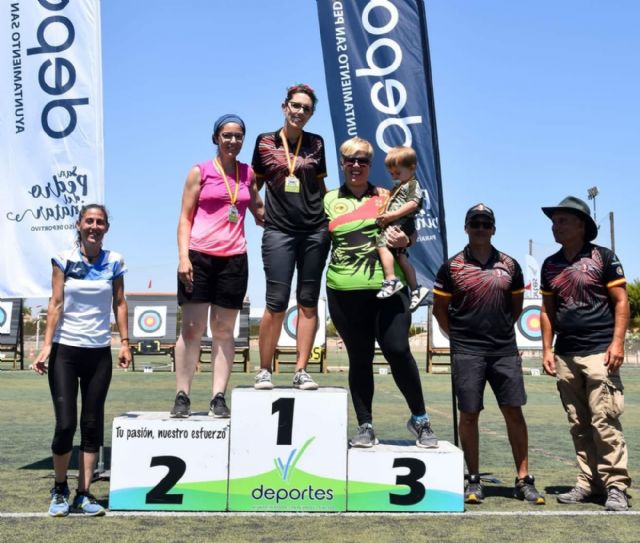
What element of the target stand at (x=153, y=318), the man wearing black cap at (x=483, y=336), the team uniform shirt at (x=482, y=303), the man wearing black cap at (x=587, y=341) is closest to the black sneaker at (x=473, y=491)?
the man wearing black cap at (x=483, y=336)

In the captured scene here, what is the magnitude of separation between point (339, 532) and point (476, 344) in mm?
1531

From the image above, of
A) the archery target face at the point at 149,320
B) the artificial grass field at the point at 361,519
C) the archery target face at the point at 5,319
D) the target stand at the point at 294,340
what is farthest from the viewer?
the archery target face at the point at 149,320

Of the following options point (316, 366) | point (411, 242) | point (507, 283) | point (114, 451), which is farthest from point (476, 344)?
point (316, 366)

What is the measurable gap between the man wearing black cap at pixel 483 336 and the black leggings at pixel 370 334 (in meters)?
0.37

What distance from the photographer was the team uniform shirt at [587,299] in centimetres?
503

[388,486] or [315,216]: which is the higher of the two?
[315,216]

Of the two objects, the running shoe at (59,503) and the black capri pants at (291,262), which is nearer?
the running shoe at (59,503)

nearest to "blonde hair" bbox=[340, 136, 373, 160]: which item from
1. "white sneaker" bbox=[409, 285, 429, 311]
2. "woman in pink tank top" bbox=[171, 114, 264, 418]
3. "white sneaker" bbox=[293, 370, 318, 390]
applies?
"woman in pink tank top" bbox=[171, 114, 264, 418]

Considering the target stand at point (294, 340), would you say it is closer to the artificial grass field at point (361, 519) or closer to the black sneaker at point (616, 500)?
the artificial grass field at point (361, 519)

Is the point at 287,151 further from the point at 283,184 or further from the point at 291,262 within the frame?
the point at 291,262

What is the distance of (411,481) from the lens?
15.5 ft

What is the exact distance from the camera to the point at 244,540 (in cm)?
396

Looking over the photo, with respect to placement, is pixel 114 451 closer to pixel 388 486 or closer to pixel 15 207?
pixel 388 486

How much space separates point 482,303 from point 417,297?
44 cm
